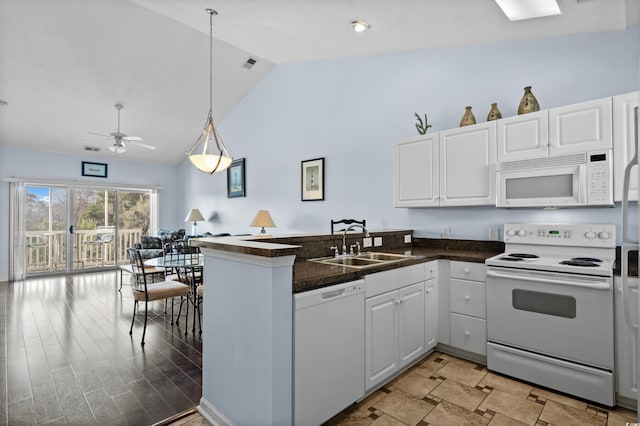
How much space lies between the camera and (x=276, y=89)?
5.69 metres

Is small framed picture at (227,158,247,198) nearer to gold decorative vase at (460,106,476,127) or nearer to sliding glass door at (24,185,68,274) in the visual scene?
sliding glass door at (24,185,68,274)

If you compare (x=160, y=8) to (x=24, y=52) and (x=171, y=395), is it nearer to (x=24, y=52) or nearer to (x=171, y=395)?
(x=24, y=52)

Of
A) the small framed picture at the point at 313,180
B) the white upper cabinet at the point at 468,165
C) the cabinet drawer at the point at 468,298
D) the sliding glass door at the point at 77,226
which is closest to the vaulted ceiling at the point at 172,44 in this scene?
the white upper cabinet at the point at 468,165

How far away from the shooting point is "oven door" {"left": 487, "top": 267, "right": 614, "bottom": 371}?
6.84 ft

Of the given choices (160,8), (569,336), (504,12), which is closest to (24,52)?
(160,8)

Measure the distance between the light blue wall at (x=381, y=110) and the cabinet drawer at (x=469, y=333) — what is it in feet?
3.14

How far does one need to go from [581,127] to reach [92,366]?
4.18m

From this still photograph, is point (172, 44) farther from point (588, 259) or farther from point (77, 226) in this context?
point (588, 259)

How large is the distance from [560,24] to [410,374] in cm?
299

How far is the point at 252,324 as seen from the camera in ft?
5.54

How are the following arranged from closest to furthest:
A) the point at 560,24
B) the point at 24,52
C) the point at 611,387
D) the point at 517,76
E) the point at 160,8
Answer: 1. the point at 611,387
2. the point at 560,24
3. the point at 517,76
4. the point at 160,8
5. the point at 24,52

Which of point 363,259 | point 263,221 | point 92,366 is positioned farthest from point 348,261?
point 263,221

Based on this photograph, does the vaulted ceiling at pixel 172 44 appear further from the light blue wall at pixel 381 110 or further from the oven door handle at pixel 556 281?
the oven door handle at pixel 556 281


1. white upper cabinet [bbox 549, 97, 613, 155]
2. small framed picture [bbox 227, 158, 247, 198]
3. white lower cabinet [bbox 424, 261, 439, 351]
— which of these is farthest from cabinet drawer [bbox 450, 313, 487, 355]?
small framed picture [bbox 227, 158, 247, 198]
